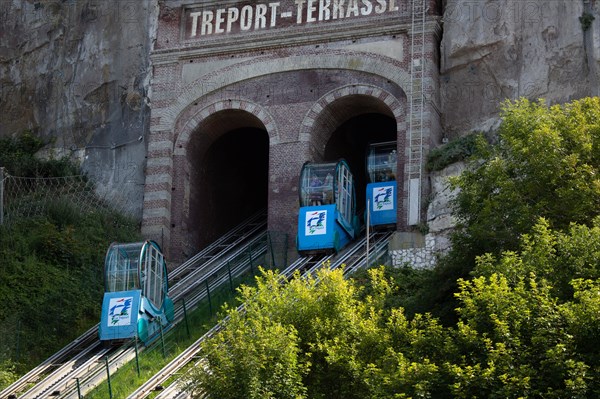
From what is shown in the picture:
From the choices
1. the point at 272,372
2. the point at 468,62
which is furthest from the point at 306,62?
the point at 272,372

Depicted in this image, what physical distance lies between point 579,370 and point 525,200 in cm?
771

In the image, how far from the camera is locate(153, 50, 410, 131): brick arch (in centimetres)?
4684

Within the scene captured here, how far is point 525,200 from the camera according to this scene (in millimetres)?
35156

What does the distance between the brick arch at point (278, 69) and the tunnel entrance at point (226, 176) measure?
3.05 feet

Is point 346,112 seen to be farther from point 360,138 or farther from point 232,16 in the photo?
point 232,16

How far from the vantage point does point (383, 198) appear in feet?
152

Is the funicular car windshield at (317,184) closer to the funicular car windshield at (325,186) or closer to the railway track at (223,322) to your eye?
the funicular car windshield at (325,186)

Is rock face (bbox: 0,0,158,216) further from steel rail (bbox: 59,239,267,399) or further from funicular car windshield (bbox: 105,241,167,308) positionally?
funicular car windshield (bbox: 105,241,167,308)

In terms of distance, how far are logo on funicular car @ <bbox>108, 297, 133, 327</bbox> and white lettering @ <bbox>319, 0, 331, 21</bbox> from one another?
464 inches

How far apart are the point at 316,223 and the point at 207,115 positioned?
5.83 metres

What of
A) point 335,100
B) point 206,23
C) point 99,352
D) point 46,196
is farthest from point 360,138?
point 99,352

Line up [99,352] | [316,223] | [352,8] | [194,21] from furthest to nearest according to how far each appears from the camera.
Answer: [194,21], [352,8], [316,223], [99,352]

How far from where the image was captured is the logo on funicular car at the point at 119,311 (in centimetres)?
3997

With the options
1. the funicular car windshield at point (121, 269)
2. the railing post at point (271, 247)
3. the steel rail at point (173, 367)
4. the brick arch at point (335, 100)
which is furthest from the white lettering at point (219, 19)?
the steel rail at point (173, 367)
